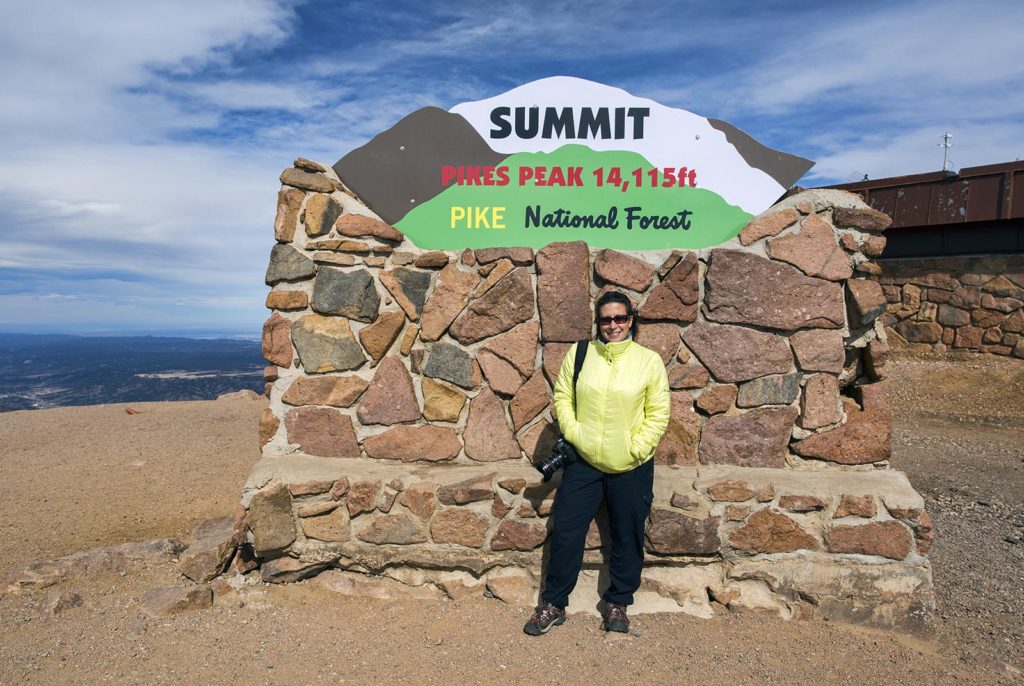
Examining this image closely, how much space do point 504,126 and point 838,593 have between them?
321 centimetres

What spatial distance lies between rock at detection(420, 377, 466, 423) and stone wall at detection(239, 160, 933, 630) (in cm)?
1

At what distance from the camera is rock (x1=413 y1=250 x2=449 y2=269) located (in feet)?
12.7

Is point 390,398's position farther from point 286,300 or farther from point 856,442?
point 856,442

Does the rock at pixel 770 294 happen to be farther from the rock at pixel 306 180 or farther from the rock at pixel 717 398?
the rock at pixel 306 180

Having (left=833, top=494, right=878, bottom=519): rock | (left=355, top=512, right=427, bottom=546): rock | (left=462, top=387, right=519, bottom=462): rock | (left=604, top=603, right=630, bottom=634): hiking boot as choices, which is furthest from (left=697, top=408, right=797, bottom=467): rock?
(left=355, top=512, right=427, bottom=546): rock

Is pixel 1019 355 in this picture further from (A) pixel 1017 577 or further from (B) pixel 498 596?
(B) pixel 498 596

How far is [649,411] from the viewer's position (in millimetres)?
3189

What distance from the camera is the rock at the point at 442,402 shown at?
3.89 meters

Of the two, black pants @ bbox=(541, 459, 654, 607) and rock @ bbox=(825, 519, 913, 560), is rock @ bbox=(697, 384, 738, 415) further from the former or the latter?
rock @ bbox=(825, 519, 913, 560)

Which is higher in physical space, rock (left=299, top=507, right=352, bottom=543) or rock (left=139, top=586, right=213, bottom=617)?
rock (left=299, top=507, right=352, bottom=543)

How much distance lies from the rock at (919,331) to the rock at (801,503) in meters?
8.55

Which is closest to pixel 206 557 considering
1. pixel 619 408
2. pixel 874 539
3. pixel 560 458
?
pixel 560 458

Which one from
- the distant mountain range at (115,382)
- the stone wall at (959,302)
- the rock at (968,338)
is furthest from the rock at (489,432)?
the distant mountain range at (115,382)

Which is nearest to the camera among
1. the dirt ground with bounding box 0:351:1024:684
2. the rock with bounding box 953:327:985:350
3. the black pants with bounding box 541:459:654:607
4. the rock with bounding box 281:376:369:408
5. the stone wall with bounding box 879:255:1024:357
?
the dirt ground with bounding box 0:351:1024:684
